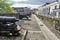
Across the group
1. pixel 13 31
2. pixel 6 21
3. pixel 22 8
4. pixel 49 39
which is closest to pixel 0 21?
pixel 6 21

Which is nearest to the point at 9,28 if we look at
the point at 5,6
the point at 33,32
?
the point at 33,32

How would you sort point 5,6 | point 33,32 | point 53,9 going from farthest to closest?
point 53,9 → point 5,6 → point 33,32

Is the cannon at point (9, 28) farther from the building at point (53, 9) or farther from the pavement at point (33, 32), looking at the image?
the building at point (53, 9)

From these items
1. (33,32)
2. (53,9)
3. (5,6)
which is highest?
(5,6)

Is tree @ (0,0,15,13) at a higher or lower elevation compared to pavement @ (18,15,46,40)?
higher

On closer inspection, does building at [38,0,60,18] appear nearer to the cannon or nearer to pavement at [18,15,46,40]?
pavement at [18,15,46,40]

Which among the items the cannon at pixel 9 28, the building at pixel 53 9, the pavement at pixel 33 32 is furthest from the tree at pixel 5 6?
the cannon at pixel 9 28

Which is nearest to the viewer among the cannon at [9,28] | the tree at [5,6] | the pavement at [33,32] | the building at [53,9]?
the cannon at [9,28]

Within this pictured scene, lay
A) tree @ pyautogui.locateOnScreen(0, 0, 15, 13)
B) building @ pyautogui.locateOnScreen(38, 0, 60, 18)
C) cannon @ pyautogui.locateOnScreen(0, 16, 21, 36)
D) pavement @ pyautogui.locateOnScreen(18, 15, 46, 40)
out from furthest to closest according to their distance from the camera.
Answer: building @ pyautogui.locateOnScreen(38, 0, 60, 18) → tree @ pyautogui.locateOnScreen(0, 0, 15, 13) → pavement @ pyautogui.locateOnScreen(18, 15, 46, 40) → cannon @ pyautogui.locateOnScreen(0, 16, 21, 36)

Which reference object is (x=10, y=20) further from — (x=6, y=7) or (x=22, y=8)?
(x=22, y=8)

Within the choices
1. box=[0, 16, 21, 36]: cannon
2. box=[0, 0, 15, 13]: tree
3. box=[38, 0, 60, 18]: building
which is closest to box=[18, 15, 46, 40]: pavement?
box=[0, 16, 21, 36]: cannon

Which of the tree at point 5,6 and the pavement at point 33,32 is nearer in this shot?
the pavement at point 33,32

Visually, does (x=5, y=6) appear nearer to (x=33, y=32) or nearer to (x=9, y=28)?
(x=33, y=32)

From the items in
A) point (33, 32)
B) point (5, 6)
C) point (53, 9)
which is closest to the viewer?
point (33, 32)
